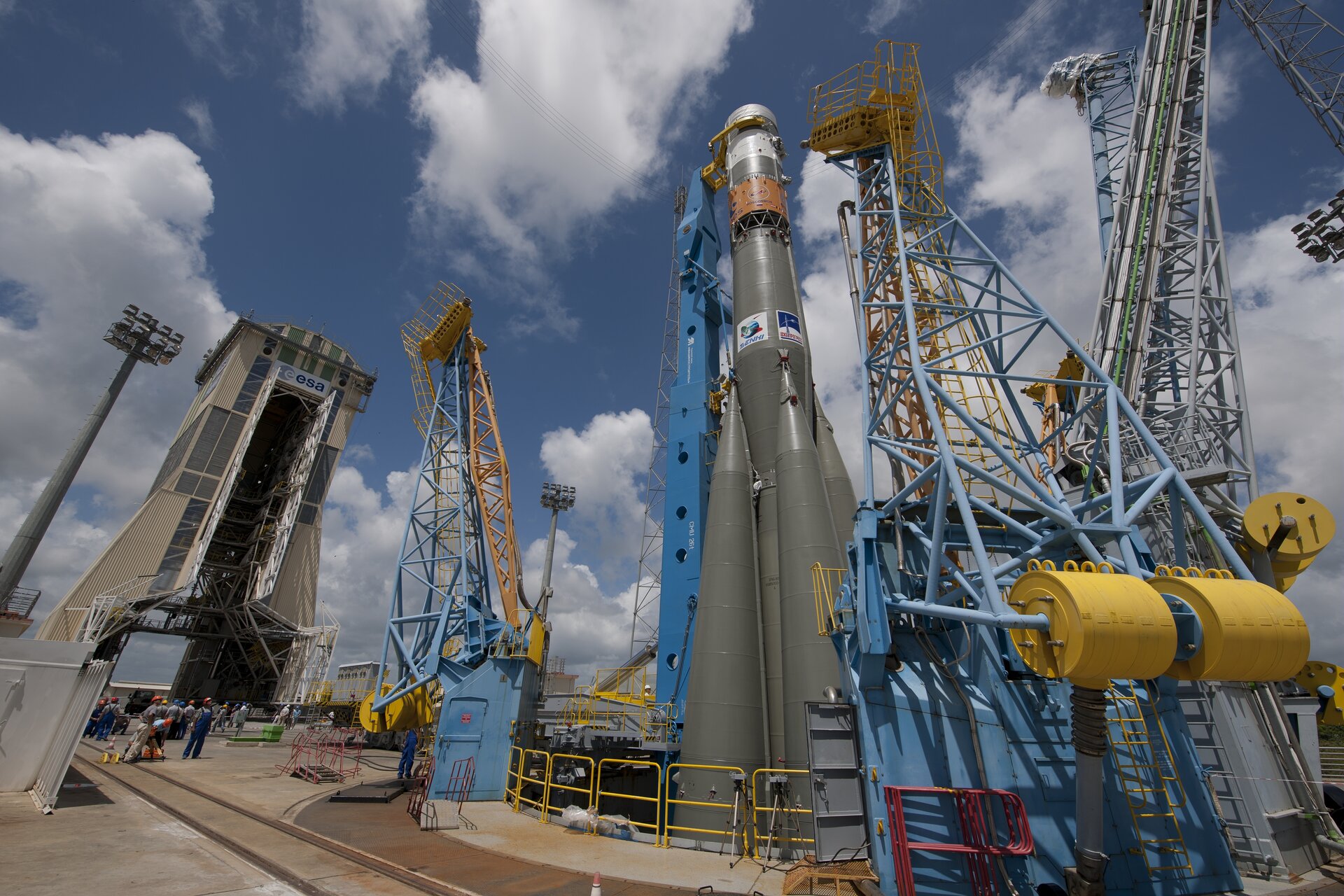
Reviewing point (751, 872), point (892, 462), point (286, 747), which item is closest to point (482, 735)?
point (751, 872)

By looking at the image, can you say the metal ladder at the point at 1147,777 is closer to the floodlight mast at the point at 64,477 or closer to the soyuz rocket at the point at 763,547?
the soyuz rocket at the point at 763,547

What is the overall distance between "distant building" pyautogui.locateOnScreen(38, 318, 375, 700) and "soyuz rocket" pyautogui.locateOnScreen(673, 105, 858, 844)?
109ft

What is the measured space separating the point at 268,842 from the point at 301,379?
40.1m

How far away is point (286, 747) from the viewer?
25.5 metres

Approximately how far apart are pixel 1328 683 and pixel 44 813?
78.7 feet

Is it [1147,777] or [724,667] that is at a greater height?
[724,667]

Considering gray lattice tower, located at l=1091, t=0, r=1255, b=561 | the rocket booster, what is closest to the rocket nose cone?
the rocket booster

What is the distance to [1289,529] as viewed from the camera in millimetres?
10000

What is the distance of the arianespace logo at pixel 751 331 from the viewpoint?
724 inches

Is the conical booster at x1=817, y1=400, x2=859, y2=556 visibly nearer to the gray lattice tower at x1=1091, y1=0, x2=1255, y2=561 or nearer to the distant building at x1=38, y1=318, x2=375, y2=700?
the gray lattice tower at x1=1091, y1=0, x2=1255, y2=561

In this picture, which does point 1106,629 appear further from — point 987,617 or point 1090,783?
point 1090,783

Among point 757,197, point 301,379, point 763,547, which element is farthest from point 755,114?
point 301,379

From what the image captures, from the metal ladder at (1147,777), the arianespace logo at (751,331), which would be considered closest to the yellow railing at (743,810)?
the metal ladder at (1147,777)

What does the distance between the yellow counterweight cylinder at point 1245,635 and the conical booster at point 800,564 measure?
7.65 meters
